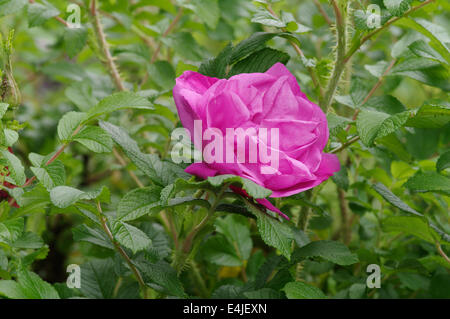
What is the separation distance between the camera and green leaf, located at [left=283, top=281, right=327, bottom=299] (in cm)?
53

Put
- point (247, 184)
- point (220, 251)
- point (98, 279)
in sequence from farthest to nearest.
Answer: point (220, 251) < point (98, 279) < point (247, 184)

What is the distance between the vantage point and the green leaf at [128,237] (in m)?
0.46

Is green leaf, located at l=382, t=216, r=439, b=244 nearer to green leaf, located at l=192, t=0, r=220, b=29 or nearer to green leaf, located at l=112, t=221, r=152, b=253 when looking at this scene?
green leaf, located at l=112, t=221, r=152, b=253

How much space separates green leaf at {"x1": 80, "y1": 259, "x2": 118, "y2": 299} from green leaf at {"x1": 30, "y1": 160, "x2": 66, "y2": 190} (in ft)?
0.63

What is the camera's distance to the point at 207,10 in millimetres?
813

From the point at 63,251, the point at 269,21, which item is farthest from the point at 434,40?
the point at 63,251

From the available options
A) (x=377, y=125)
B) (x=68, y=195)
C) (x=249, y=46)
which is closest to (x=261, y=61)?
(x=249, y=46)

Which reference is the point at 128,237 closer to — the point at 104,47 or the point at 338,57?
the point at 338,57

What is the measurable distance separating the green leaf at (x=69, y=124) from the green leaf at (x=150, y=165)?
0.09ft

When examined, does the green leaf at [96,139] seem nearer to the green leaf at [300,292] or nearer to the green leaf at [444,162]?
the green leaf at [300,292]

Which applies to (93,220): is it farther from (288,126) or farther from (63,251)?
(63,251)

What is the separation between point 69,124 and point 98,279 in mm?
220

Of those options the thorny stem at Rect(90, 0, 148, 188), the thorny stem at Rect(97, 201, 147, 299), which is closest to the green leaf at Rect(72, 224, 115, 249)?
the thorny stem at Rect(97, 201, 147, 299)
